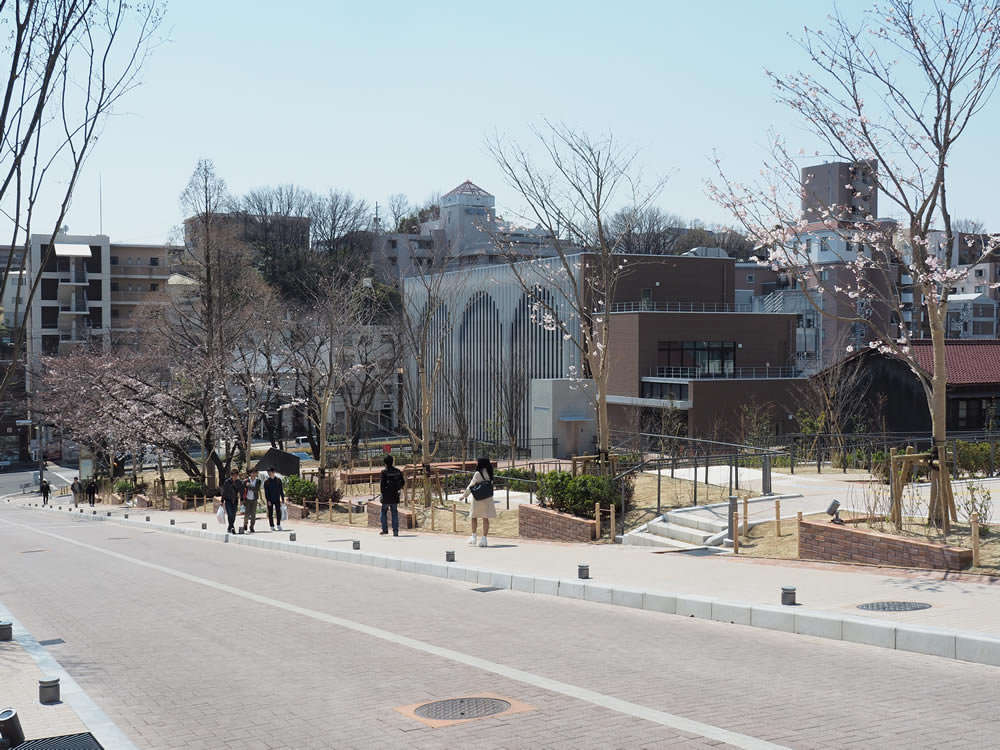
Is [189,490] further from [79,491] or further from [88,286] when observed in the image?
[88,286]

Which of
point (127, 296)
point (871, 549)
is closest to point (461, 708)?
point (871, 549)

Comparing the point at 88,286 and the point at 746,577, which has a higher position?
the point at 88,286

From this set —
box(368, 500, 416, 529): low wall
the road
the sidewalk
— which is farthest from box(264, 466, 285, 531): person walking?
the road

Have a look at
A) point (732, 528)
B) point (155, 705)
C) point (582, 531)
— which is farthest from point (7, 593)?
point (732, 528)

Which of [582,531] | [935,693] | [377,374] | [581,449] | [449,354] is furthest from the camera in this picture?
[449,354]

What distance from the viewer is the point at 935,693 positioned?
7359 mm

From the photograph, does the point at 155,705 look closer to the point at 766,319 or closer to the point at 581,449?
the point at 581,449

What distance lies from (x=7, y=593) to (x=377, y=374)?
43.9m

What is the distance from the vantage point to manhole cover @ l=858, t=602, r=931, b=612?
991cm

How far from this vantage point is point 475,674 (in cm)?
838

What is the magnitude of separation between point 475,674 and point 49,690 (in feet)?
10.9

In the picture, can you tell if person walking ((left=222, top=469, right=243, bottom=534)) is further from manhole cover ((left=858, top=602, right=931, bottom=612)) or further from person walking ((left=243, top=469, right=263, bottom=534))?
manhole cover ((left=858, top=602, right=931, bottom=612))

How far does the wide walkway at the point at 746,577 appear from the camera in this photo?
9908 mm

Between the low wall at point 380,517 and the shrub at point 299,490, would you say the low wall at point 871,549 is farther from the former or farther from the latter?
the shrub at point 299,490
